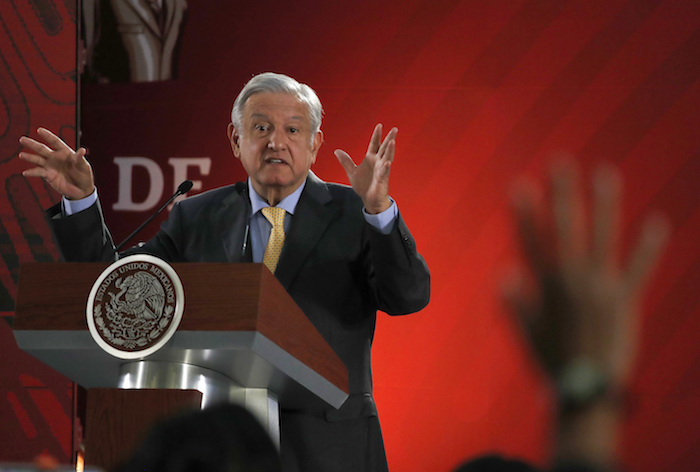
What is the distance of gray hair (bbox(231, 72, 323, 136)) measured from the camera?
2.22m

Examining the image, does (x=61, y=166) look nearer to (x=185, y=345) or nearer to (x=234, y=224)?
(x=234, y=224)

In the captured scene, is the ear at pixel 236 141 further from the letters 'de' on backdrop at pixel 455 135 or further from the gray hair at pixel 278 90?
the letters 'de' on backdrop at pixel 455 135

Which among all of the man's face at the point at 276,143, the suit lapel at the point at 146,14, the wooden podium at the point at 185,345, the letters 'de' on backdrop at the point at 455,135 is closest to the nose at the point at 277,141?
the man's face at the point at 276,143

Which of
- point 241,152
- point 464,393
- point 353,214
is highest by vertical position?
point 241,152

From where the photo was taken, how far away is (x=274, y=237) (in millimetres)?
2094

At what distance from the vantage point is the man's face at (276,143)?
2182mm

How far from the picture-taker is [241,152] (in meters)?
2.27

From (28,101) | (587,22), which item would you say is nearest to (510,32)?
(587,22)

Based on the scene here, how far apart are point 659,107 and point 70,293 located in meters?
2.68

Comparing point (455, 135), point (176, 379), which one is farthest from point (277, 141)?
point (455, 135)

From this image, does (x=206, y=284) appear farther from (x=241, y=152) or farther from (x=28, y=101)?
(x=28, y=101)

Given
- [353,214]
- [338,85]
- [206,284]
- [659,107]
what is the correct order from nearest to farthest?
[206,284]
[353,214]
[659,107]
[338,85]

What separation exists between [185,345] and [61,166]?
71 centimetres

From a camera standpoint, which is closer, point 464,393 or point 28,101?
point 464,393
